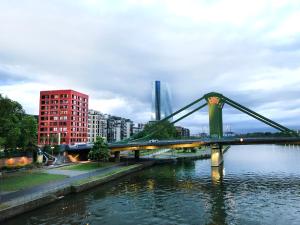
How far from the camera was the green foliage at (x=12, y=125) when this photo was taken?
198 feet

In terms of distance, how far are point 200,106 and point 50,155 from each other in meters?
71.5

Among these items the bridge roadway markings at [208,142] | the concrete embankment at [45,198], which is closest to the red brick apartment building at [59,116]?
the bridge roadway markings at [208,142]

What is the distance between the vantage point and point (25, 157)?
92.6m

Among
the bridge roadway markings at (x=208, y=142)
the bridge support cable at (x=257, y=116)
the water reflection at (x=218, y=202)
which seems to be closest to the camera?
the water reflection at (x=218, y=202)

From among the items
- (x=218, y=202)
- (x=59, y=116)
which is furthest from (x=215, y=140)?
(x=59, y=116)

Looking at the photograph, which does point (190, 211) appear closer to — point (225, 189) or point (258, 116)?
point (225, 189)

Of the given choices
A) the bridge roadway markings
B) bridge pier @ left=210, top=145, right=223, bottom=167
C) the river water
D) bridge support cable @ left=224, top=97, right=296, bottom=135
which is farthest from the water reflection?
bridge support cable @ left=224, top=97, right=296, bottom=135

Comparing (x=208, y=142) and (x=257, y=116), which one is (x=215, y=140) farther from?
(x=257, y=116)

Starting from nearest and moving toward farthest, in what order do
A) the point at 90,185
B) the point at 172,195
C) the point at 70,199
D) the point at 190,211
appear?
the point at 190,211 → the point at 70,199 → the point at 172,195 → the point at 90,185

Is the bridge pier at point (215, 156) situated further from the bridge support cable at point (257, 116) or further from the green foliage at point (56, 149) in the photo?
the green foliage at point (56, 149)

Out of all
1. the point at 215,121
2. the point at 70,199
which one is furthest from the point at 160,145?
the point at 70,199

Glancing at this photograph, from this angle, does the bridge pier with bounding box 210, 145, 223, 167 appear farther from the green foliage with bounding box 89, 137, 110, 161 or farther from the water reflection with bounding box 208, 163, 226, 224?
the green foliage with bounding box 89, 137, 110, 161

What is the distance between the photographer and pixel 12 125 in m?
63.5

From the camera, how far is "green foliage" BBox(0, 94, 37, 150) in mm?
60250
